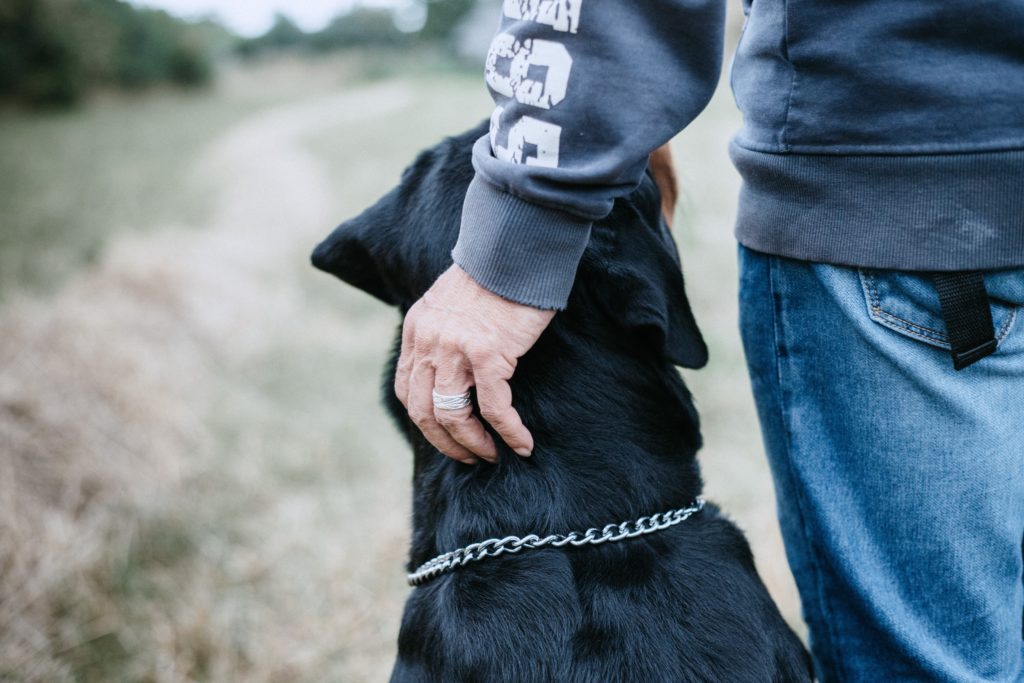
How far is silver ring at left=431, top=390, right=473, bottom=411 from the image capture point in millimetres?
1230

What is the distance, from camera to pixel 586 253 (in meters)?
1.40

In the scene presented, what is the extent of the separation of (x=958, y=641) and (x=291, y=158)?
44.0 ft

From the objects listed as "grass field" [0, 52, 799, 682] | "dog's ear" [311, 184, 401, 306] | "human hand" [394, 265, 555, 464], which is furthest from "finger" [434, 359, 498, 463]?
"grass field" [0, 52, 799, 682]

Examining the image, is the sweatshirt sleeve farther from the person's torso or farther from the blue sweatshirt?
the person's torso

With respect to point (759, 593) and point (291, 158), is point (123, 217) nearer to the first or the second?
point (291, 158)

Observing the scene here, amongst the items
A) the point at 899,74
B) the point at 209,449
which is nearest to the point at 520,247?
the point at 899,74

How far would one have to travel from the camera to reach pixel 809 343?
1.25 m

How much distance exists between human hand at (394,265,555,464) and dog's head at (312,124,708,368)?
22 cm

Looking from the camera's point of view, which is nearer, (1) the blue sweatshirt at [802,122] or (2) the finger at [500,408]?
(1) the blue sweatshirt at [802,122]

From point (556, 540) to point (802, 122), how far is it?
79cm

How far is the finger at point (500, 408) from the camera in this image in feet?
3.94

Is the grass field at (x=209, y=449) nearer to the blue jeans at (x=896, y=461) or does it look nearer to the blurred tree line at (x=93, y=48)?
the blue jeans at (x=896, y=461)

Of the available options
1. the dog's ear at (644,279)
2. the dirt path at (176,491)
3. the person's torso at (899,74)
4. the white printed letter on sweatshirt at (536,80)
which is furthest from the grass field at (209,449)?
the white printed letter on sweatshirt at (536,80)

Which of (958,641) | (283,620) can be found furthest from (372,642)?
(958,641)
